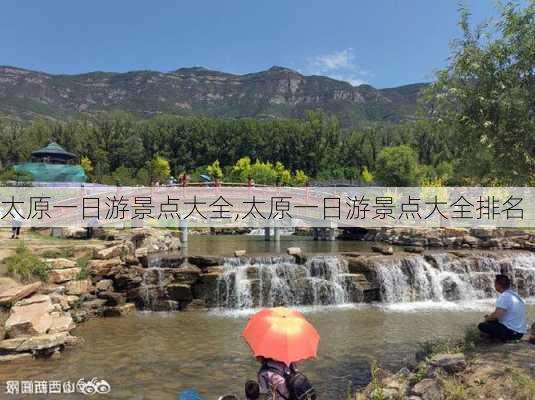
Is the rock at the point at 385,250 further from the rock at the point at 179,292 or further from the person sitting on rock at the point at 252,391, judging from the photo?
the person sitting on rock at the point at 252,391

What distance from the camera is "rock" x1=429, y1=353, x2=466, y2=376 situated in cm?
717

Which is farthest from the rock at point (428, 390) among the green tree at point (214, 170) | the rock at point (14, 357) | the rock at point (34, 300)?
the green tree at point (214, 170)

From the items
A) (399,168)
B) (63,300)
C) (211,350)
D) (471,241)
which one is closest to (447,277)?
(211,350)

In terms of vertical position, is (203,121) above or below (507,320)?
above

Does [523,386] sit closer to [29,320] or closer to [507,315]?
[507,315]

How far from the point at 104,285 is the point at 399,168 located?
167 feet

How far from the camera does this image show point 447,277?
2022cm

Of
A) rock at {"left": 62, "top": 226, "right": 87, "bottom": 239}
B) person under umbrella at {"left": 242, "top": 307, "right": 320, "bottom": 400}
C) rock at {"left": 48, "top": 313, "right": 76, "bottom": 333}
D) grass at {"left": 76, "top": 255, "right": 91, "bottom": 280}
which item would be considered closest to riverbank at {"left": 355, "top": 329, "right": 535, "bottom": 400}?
person under umbrella at {"left": 242, "top": 307, "right": 320, "bottom": 400}

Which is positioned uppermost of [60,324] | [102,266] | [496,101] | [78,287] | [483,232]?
[496,101]

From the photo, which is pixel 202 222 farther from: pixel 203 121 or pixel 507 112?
pixel 203 121

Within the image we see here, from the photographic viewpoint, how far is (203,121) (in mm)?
87688

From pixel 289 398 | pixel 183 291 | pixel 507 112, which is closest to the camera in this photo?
pixel 289 398

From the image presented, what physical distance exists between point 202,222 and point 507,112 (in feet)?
117

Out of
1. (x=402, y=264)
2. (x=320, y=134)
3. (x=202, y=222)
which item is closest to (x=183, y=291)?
(x=402, y=264)
